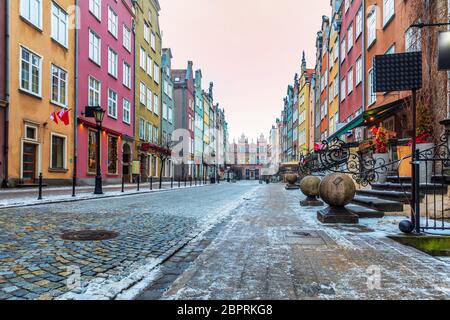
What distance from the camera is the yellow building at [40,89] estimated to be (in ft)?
51.6

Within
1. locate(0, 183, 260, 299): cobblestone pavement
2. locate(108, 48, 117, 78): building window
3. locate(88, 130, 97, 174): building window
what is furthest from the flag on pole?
locate(0, 183, 260, 299): cobblestone pavement

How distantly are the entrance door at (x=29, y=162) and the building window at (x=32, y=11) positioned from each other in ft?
20.3

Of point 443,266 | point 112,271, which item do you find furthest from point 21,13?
point 443,266

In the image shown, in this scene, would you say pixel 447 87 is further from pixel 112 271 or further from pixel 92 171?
pixel 92 171

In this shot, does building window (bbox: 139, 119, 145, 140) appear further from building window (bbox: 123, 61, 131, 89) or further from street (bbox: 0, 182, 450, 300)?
street (bbox: 0, 182, 450, 300)

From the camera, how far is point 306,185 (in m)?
11.0

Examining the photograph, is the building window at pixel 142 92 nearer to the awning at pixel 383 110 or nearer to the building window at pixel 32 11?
the building window at pixel 32 11

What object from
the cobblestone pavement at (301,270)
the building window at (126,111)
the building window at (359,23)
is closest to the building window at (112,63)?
the building window at (126,111)

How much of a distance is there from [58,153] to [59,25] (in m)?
7.31

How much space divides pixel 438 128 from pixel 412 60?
4.77 m

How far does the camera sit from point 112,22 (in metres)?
26.8

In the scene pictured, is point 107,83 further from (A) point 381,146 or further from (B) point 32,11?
(A) point 381,146

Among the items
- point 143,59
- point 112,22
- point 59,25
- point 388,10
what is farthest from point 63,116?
point 143,59

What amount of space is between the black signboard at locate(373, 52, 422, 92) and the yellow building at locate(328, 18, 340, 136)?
69.6 feet
